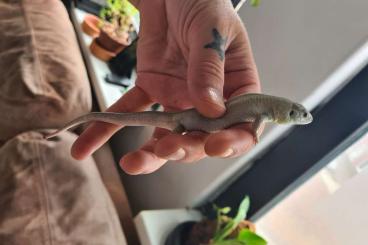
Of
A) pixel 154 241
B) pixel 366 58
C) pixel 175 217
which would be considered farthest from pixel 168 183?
pixel 366 58

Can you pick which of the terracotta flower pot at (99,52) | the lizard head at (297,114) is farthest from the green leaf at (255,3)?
the terracotta flower pot at (99,52)

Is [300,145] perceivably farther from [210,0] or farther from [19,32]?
[19,32]

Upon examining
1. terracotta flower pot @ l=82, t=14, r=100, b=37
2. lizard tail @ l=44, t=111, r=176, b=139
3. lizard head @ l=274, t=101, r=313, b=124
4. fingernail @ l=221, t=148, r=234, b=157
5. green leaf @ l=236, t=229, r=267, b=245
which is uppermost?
lizard head @ l=274, t=101, r=313, b=124

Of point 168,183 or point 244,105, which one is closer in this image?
point 244,105

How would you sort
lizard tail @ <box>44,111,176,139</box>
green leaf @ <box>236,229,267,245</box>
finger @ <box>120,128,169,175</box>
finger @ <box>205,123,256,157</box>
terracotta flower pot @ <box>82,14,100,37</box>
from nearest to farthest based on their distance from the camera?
finger @ <box>205,123,256,157</box> < finger @ <box>120,128,169,175</box> < lizard tail @ <box>44,111,176,139</box> < green leaf @ <box>236,229,267,245</box> < terracotta flower pot @ <box>82,14,100,37</box>

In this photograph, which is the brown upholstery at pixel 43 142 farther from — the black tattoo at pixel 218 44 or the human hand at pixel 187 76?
the black tattoo at pixel 218 44

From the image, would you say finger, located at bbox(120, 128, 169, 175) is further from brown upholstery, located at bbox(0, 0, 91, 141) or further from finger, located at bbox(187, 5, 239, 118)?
brown upholstery, located at bbox(0, 0, 91, 141)

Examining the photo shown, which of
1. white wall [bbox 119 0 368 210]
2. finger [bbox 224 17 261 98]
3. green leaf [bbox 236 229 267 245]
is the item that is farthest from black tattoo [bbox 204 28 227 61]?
green leaf [bbox 236 229 267 245]
